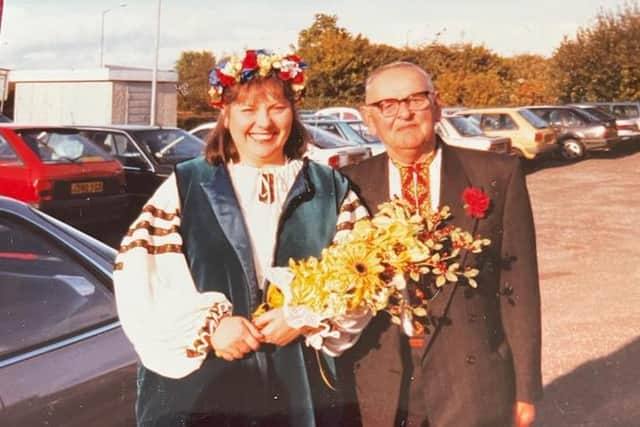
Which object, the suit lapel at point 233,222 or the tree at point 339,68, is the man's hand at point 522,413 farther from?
the tree at point 339,68

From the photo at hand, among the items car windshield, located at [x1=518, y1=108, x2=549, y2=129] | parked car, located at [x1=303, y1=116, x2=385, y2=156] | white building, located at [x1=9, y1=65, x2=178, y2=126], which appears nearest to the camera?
parked car, located at [x1=303, y1=116, x2=385, y2=156]

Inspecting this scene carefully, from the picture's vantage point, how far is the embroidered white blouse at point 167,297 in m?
1.92

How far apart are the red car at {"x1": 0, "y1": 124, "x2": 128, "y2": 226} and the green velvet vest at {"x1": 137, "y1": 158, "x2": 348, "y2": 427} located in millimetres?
6850

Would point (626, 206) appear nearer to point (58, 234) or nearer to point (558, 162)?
point (558, 162)

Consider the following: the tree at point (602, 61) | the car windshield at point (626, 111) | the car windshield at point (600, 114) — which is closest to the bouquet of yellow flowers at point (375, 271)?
the car windshield at point (600, 114)

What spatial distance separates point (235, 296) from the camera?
199cm

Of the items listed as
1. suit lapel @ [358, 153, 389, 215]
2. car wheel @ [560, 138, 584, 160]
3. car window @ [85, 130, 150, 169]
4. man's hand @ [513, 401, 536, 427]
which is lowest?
car wheel @ [560, 138, 584, 160]

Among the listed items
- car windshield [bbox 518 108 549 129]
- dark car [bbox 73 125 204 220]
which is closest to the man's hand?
dark car [bbox 73 125 204 220]

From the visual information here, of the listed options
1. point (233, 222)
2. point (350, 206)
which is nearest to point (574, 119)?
point (350, 206)

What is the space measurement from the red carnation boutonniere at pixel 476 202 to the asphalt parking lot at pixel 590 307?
2229 millimetres

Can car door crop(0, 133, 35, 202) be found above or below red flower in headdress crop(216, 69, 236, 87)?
below

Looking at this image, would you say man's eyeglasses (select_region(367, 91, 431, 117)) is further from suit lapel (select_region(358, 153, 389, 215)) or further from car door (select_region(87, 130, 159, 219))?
car door (select_region(87, 130, 159, 219))

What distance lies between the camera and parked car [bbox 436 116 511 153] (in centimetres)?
1528

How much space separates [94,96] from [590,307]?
14250 millimetres
